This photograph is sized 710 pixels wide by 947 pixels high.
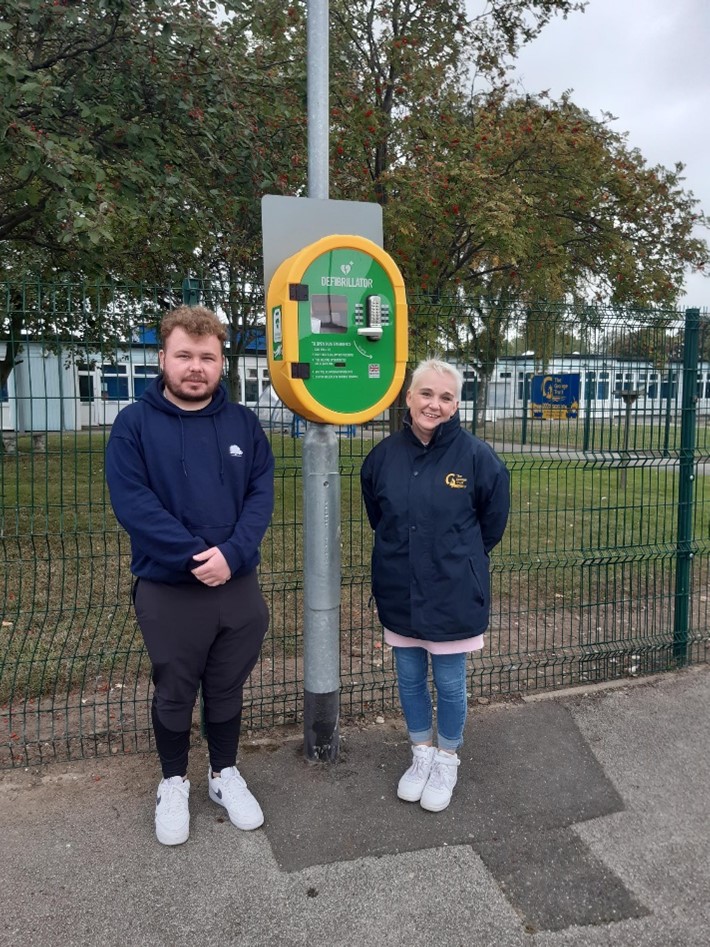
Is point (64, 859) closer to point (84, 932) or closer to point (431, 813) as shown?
point (84, 932)

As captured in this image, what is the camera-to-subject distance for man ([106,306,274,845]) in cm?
243

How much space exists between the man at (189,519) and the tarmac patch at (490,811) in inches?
20.0

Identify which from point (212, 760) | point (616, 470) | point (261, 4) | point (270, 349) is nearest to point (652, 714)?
point (616, 470)

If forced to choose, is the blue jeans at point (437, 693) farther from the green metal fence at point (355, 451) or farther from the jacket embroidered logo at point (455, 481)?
the jacket embroidered logo at point (455, 481)

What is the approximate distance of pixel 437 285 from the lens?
9320 mm

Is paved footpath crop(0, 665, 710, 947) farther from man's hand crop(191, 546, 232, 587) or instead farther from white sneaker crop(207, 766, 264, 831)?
man's hand crop(191, 546, 232, 587)

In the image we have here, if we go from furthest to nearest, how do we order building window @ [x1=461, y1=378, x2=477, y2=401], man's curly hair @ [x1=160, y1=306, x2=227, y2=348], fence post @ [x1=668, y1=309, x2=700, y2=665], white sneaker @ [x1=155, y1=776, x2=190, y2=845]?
fence post @ [x1=668, y1=309, x2=700, y2=665] → building window @ [x1=461, y1=378, x2=477, y2=401] → white sneaker @ [x1=155, y1=776, x2=190, y2=845] → man's curly hair @ [x1=160, y1=306, x2=227, y2=348]

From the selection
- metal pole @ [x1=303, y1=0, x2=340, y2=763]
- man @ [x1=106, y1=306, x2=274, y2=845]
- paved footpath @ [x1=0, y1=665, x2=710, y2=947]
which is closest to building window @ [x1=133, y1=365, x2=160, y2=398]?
man @ [x1=106, y1=306, x2=274, y2=845]

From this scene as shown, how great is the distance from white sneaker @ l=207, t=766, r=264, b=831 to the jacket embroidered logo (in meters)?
1.46

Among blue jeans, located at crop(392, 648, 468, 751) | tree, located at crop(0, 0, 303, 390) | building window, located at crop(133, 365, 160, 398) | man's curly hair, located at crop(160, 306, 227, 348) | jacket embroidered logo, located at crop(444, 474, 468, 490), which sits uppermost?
tree, located at crop(0, 0, 303, 390)

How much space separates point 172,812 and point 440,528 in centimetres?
149

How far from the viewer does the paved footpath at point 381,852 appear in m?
2.27

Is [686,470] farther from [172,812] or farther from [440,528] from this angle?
[172,812]

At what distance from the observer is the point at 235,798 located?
2801mm
